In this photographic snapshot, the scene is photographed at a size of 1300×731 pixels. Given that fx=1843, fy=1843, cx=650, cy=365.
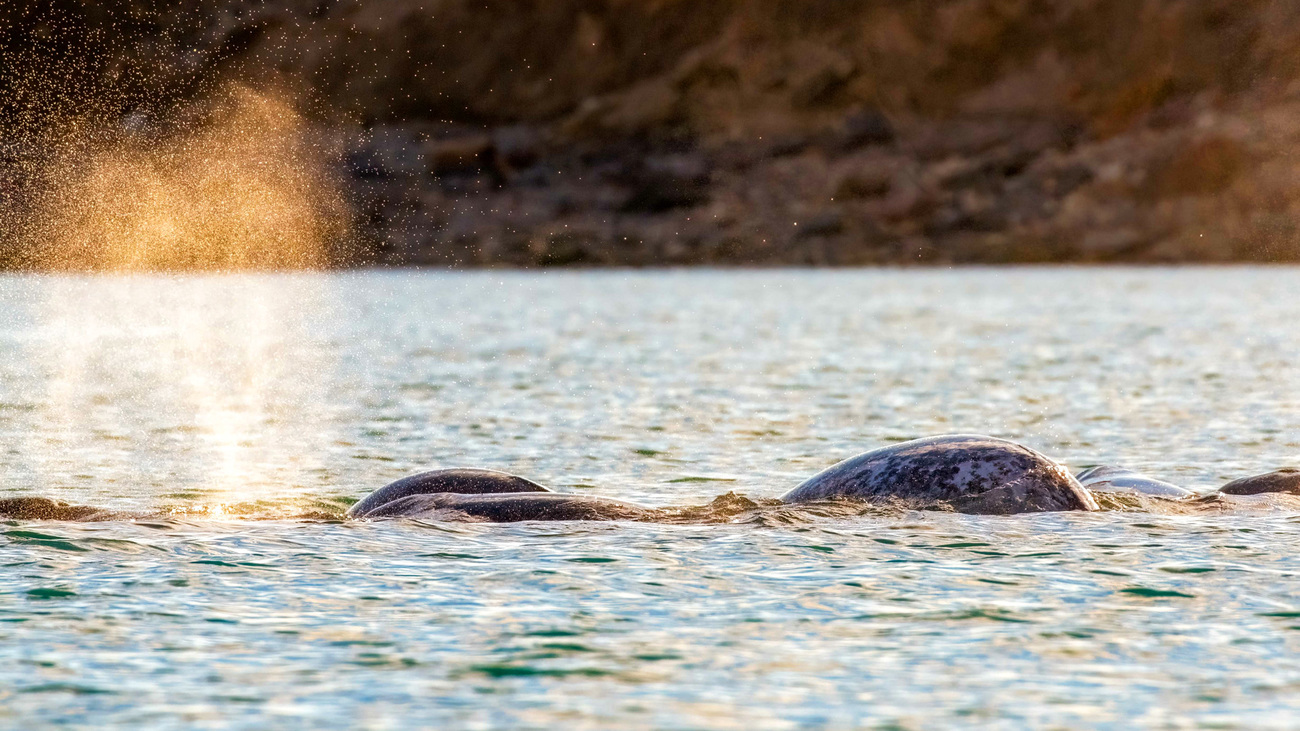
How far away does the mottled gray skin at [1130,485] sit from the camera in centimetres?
Result: 2055

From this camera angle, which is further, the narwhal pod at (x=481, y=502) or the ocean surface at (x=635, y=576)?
the narwhal pod at (x=481, y=502)

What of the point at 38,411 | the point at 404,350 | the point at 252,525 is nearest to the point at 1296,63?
the point at 404,350

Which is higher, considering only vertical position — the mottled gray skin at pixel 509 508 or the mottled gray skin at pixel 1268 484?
the mottled gray skin at pixel 1268 484

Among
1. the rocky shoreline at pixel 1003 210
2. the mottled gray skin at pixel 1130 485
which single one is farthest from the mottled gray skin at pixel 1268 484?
the rocky shoreline at pixel 1003 210

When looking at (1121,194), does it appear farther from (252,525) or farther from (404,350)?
(252,525)

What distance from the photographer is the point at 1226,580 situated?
15.0 metres

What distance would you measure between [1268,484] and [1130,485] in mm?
1533

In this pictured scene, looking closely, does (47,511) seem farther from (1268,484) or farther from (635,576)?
(1268,484)

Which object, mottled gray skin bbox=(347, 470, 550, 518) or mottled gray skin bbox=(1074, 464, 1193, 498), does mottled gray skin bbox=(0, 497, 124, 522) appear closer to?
mottled gray skin bbox=(347, 470, 550, 518)

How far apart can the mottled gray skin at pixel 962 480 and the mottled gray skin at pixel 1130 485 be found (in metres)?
1.25

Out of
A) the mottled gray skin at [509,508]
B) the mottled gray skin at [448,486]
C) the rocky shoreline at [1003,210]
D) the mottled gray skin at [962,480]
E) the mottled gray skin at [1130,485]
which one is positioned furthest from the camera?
the rocky shoreline at [1003,210]

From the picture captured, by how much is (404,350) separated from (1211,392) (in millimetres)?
32286

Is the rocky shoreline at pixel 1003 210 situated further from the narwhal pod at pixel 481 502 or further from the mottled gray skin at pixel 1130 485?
the narwhal pod at pixel 481 502

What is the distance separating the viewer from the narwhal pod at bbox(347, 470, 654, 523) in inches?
730
